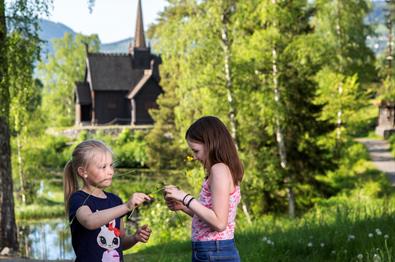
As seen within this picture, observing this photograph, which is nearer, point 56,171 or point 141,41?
point 56,171

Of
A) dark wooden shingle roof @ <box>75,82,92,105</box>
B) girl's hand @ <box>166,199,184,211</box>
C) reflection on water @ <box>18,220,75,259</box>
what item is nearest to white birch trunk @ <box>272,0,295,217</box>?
reflection on water @ <box>18,220,75,259</box>

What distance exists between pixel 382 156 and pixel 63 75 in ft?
150

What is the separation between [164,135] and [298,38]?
2018 cm

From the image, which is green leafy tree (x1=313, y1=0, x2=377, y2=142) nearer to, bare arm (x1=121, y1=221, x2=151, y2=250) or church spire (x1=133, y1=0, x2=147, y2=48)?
bare arm (x1=121, y1=221, x2=151, y2=250)

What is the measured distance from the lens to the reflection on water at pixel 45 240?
56.9 feet

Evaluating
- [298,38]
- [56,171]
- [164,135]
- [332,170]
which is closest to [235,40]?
[298,38]

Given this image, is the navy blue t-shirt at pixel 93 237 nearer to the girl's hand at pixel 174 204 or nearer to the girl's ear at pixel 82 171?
the girl's ear at pixel 82 171

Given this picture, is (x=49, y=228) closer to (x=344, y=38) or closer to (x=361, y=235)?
(x=344, y=38)

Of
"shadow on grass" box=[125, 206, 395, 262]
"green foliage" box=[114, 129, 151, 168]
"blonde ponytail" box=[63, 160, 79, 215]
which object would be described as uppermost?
"blonde ponytail" box=[63, 160, 79, 215]

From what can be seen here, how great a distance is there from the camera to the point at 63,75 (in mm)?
65062

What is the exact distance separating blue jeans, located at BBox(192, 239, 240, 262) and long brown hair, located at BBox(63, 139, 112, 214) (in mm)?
782

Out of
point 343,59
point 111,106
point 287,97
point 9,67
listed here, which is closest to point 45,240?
point 287,97

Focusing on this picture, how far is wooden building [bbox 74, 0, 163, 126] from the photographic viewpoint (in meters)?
54.7

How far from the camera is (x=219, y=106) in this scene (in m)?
17.6
